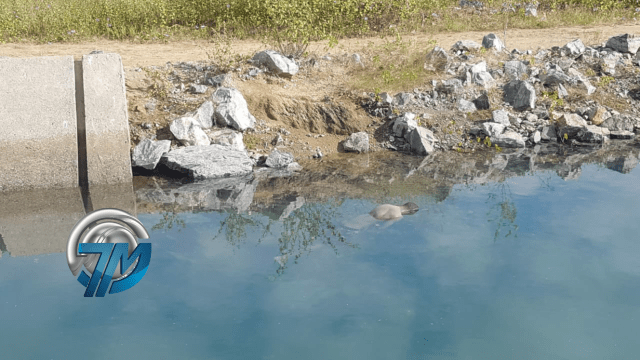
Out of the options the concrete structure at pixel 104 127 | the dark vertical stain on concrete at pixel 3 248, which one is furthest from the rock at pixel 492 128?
the dark vertical stain on concrete at pixel 3 248

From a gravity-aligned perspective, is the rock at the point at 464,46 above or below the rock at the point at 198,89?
above

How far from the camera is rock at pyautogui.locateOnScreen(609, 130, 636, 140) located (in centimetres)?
838

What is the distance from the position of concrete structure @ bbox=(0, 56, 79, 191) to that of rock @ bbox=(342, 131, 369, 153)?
332 cm

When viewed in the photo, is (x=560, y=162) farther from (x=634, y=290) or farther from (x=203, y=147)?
→ (x=203, y=147)

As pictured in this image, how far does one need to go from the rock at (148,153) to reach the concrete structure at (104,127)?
15 centimetres

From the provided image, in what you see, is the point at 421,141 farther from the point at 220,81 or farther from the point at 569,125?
the point at 220,81

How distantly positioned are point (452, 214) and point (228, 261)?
231 cm

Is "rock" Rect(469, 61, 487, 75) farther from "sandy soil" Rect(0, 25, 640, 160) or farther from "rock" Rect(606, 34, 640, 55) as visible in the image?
"rock" Rect(606, 34, 640, 55)

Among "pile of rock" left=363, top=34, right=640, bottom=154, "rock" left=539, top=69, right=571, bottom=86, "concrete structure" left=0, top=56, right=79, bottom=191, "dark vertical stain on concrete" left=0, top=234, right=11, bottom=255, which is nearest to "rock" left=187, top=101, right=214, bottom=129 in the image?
"concrete structure" left=0, top=56, right=79, bottom=191

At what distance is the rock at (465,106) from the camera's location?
8.45 meters

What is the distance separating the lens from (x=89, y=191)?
6.58 m

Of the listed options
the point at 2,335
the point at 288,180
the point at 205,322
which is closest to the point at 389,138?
the point at 288,180

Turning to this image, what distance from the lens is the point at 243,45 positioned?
10023mm

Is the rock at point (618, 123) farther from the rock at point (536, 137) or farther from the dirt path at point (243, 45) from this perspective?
the dirt path at point (243, 45)
